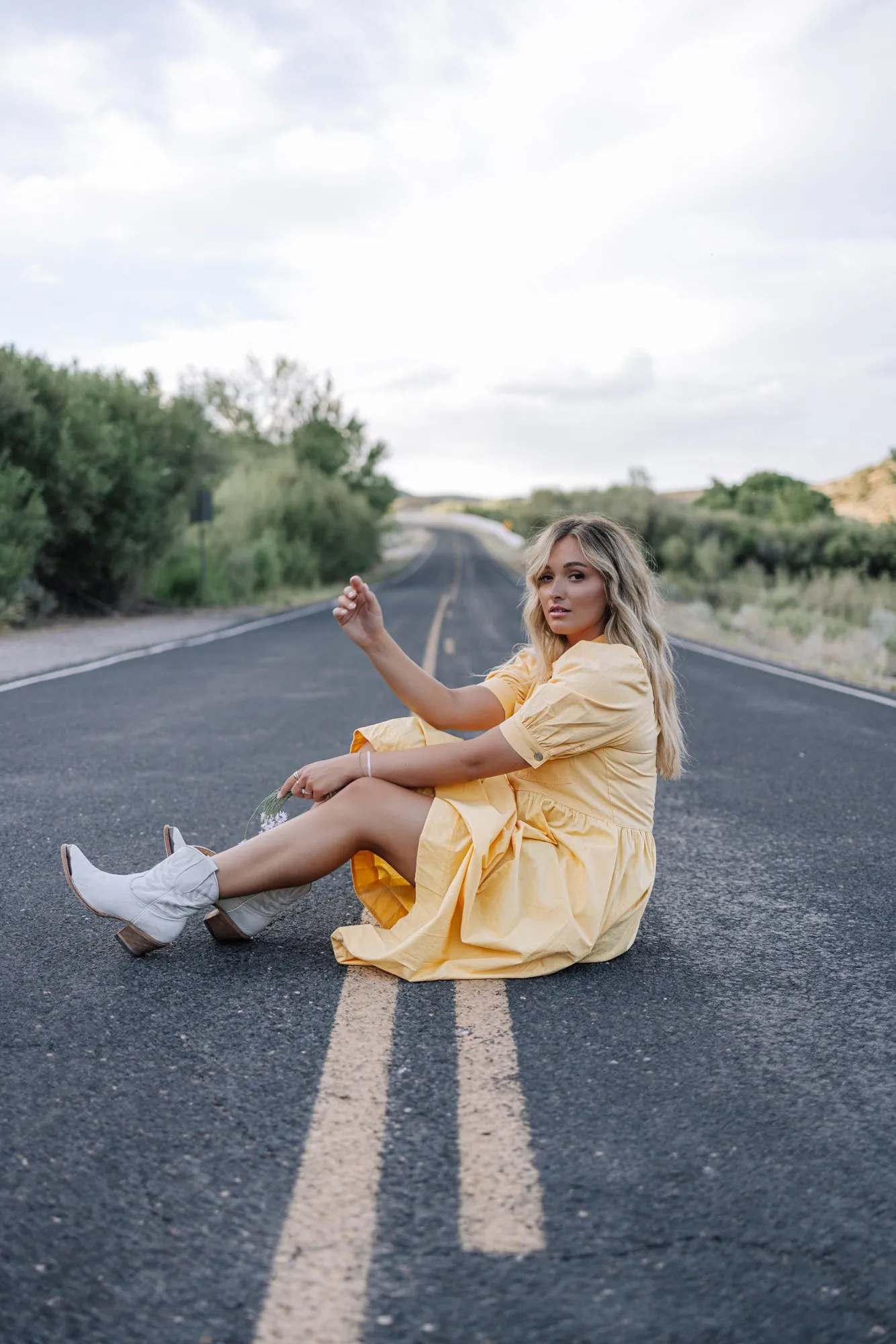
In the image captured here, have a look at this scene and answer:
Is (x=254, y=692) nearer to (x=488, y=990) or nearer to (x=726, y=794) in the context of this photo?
(x=726, y=794)

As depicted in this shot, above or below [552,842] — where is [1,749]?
below

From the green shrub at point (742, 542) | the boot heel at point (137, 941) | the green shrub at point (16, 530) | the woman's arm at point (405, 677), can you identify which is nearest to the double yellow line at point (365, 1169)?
the boot heel at point (137, 941)

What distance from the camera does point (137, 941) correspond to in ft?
10.7

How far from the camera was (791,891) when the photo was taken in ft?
13.9

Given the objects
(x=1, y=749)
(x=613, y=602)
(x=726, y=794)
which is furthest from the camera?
(x=1, y=749)

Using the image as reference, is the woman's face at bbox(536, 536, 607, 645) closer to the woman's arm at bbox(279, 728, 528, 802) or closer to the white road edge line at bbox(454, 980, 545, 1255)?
the woman's arm at bbox(279, 728, 528, 802)

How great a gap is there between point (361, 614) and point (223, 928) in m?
1.04

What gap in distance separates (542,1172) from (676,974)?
1.22 meters

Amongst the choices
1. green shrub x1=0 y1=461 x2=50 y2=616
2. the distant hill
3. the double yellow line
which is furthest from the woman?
the distant hill

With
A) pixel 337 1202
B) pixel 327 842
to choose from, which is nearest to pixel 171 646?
pixel 327 842

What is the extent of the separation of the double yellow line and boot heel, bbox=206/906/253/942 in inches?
20.3

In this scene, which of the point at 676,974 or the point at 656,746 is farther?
the point at 656,746

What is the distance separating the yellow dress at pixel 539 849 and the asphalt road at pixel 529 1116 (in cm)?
14

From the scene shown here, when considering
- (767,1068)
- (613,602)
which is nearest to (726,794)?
(613,602)
